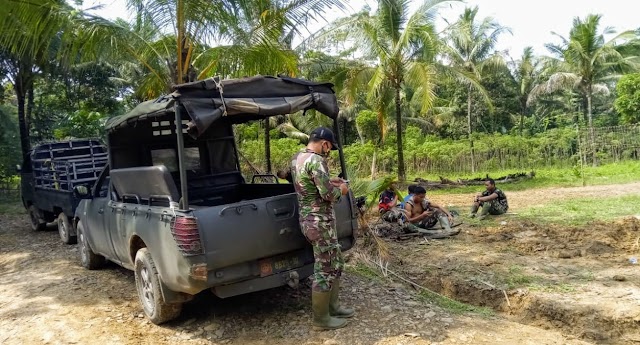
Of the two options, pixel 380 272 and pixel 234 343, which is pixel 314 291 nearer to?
pixel 234 343

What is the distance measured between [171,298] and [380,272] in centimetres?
271

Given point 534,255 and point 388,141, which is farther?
point 388,141

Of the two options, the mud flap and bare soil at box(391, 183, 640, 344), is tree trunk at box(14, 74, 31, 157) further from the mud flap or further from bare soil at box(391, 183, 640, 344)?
the mud flap

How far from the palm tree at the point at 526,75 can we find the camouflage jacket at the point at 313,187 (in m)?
30.5

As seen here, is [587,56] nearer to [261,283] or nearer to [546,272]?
[546,272]

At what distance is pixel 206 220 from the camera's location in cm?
418

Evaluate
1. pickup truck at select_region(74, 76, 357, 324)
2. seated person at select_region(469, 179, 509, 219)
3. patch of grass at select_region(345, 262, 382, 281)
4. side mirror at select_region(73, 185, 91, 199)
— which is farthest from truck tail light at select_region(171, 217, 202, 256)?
seated person at select_region(469, 179, 509, 219)

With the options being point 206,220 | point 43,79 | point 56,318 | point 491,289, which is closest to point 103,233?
point 56,318

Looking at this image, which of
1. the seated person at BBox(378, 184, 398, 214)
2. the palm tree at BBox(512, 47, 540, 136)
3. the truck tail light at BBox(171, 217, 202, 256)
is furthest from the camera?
the palm tree at BBox(512, 47, 540, 136)

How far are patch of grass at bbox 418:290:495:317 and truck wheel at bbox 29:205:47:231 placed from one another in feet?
26.8

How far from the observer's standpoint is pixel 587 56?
2452 centimetres

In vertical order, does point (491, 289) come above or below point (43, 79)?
below

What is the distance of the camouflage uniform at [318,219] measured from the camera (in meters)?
4.34

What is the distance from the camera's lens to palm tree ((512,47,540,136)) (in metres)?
32.4
